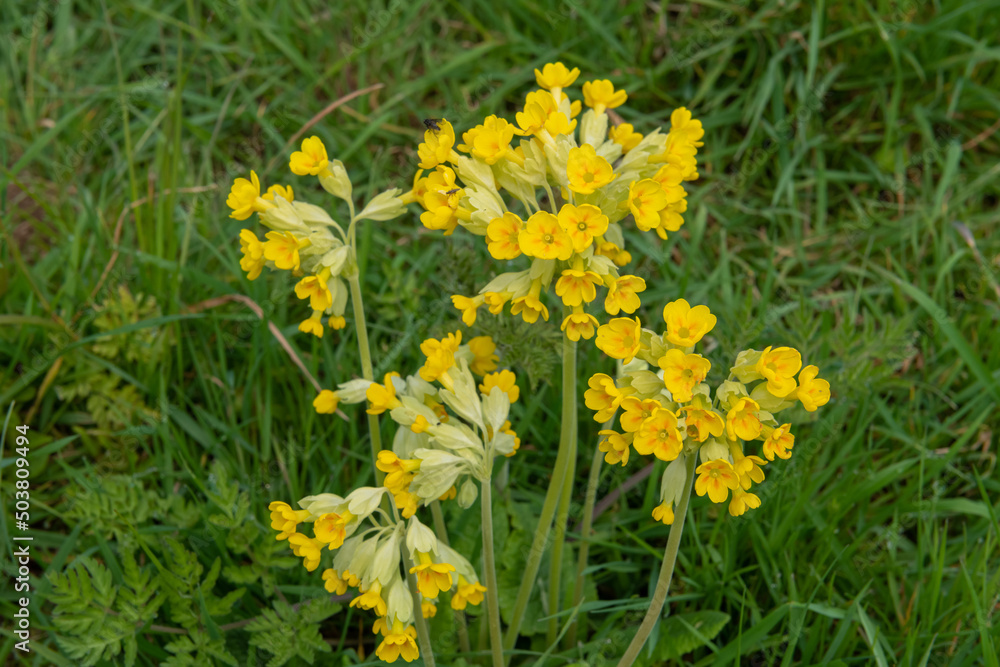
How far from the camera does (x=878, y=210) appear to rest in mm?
3916

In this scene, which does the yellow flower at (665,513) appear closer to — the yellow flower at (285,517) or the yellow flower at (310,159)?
the yellow flower at (285,517)

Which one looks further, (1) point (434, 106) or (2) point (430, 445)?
(1) point (434, 106)

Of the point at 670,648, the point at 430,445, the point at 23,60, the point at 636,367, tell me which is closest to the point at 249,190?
the point at 430,445

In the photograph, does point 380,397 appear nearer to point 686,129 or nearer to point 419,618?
point 419,618

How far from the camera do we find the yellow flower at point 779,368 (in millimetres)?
1745

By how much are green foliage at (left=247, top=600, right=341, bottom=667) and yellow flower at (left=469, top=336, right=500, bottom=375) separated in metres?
0.75

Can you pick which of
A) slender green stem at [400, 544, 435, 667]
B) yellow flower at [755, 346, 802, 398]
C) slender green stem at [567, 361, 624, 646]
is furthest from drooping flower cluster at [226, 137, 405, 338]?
yellow flower at [755, 346, 802, 398]

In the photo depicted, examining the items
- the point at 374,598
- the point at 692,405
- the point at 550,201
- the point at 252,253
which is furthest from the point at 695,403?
the point at 252,253

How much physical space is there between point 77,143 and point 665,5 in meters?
2.84

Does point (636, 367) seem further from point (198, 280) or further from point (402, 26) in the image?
point (402, 26)

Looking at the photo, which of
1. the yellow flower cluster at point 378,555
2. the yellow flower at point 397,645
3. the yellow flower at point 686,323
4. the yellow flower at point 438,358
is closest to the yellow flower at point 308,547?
the yellow flower cluster at point 378,555

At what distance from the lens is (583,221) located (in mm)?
1841

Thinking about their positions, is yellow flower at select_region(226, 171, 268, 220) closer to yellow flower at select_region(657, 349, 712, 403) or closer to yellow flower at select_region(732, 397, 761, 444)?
yellow flower at select_region(657, 349, 712, 403)

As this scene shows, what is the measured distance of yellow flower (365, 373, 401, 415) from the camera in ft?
6.44
